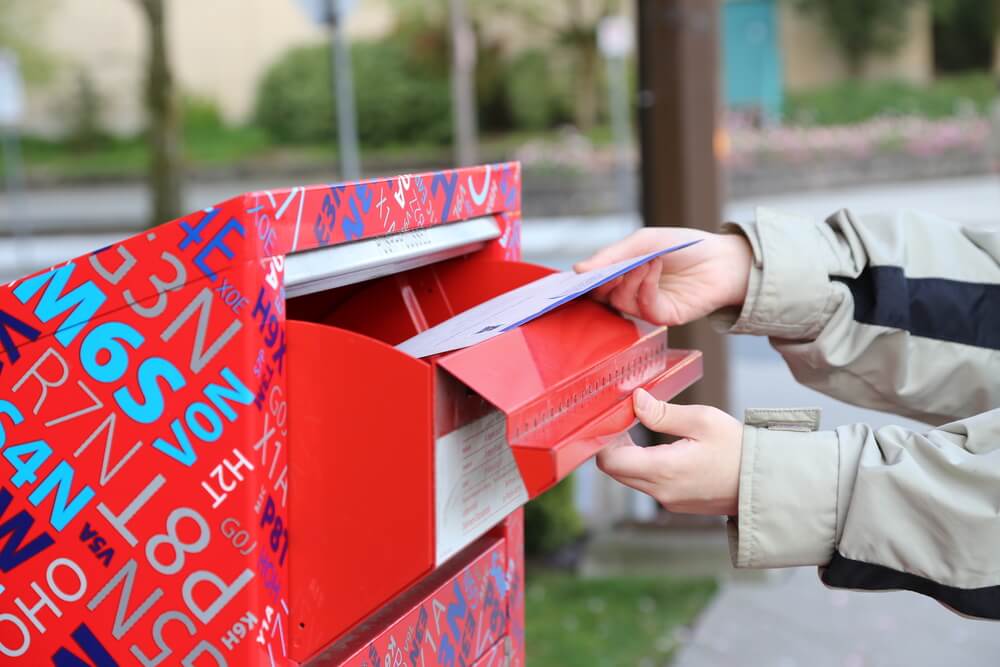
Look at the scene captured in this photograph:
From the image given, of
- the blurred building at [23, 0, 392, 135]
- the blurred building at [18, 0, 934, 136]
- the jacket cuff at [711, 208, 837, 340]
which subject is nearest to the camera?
the jacket cuff at [711, 208, 837, 340]

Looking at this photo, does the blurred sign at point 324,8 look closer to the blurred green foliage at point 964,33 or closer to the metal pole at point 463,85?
the metal pole at point 463,85

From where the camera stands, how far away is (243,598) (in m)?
1.01

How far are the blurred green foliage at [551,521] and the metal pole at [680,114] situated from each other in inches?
30.3

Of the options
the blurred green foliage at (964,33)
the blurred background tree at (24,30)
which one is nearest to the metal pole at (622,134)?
the blurred green foliage at (964,33)

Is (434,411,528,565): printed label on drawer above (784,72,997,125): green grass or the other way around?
the other way around

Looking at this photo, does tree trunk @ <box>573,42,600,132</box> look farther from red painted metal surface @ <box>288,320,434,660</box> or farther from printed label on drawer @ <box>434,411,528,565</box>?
red painted metal surface @ <box>288,320,434,660</box>

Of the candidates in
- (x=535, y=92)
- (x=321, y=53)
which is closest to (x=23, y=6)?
(x=321, y=53)

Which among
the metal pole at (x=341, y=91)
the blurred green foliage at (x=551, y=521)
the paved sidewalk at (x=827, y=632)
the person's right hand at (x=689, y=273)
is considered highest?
the metal pole at (x=341, y=91)

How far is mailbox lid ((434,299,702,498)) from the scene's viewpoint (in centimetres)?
98

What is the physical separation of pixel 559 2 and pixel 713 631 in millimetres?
16720

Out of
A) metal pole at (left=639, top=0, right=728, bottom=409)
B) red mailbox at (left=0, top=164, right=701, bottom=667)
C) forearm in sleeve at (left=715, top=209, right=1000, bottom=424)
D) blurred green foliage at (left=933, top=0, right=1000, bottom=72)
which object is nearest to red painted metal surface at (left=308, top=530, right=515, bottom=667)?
red mailbox at (left=0, top=164, right=701, bottom=667)

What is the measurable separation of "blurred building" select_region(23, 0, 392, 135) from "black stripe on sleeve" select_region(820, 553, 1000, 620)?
1433cm

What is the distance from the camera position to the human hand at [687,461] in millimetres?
1197

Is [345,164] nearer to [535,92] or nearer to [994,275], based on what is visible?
[994,275]
